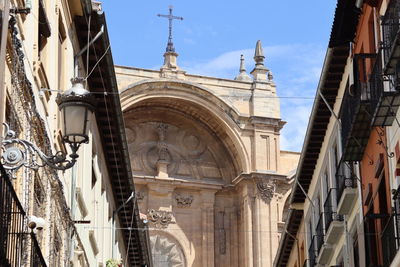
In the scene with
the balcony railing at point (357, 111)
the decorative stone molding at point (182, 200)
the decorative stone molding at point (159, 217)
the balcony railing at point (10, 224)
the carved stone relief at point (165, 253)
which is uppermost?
the decorative stone molding at point (182, 200)

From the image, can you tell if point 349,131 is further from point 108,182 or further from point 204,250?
point 204,250

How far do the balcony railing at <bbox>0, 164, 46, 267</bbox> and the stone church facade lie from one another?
3945cm

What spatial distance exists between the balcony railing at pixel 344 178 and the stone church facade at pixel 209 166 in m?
25.2

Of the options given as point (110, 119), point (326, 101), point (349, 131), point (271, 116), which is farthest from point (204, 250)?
point (349, 131)

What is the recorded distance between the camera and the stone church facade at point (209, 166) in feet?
185

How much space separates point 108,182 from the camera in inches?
1531

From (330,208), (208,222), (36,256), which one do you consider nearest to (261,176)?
(208,222)

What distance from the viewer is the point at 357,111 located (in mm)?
23250

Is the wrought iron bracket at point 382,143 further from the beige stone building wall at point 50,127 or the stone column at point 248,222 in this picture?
the stone column at point 248,222

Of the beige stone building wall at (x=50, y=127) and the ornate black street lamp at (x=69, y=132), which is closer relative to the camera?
the ornate black street lamp at (x=69, y=132)

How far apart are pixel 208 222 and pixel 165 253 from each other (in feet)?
8.99

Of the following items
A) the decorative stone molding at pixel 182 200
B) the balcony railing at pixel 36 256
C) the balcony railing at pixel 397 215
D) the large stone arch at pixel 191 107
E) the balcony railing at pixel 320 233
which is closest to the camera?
the balcony railing at pixel 36 256

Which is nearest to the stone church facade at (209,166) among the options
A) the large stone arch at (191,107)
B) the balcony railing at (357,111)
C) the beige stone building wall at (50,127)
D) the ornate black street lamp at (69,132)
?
the large stone arch at (191,107)

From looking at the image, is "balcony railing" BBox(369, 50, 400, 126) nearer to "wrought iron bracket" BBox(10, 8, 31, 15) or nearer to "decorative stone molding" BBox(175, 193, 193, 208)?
"wrought iron bracket" BBox(10, 8, 31, 15)
